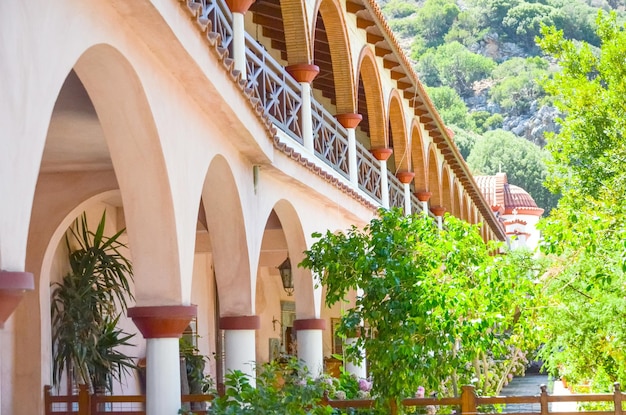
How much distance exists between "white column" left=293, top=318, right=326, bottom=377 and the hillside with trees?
68.0 meters

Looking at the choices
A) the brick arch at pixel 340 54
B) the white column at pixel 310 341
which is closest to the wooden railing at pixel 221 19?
the brick arch at pixel 340 54

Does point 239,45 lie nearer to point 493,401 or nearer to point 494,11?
point 493,401

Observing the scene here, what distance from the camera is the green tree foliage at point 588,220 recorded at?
1041cm

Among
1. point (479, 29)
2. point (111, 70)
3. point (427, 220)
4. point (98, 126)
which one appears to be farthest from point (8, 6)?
point (479, 29)

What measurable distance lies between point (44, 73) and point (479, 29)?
118809 mm

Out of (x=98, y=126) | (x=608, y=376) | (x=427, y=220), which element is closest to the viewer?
(x=98, y=126)

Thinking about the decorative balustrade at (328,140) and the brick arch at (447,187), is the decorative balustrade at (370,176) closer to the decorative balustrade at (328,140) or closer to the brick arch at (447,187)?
the decorative balustrade at (328,140)

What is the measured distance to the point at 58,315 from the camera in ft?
35.8

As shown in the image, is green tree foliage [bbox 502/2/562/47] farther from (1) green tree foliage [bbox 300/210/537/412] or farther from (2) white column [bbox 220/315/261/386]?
(2) white column [bbox 220/315/261/386]

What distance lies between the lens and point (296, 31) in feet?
42.7

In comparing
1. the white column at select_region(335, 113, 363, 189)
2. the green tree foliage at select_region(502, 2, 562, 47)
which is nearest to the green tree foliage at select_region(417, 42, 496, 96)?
the green tree foliage at select_region(502, 2, 562, 47)

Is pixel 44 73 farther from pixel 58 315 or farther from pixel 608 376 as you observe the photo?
pixel 608 376

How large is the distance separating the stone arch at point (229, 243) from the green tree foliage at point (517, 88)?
90994 millimetres

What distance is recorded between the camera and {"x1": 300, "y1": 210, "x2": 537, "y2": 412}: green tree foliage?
9781mm
